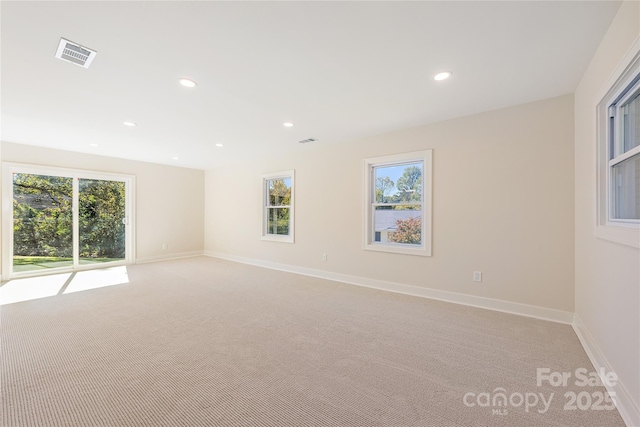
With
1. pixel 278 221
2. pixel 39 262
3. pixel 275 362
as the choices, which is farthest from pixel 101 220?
pixel 275 362

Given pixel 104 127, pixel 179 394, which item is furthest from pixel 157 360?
pixel 104 127

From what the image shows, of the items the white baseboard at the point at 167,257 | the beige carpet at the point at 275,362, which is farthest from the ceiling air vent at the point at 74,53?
the white baseboard at the point at 167,257

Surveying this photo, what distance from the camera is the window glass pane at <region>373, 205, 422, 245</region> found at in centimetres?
401

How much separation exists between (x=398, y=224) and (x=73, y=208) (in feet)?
20.9

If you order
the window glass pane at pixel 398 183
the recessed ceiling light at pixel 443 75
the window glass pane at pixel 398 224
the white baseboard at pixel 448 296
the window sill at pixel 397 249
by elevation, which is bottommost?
the white baseboard at pixel 448 296

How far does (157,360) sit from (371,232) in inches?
129

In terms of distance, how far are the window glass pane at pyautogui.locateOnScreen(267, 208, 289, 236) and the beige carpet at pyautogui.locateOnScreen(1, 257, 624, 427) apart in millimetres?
2295

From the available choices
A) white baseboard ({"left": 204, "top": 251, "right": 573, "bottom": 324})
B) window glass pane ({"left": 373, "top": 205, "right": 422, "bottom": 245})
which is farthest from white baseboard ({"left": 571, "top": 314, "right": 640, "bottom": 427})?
window glass pane ({"left": 373, "top": 205, "right": 422, "bottom": 245})

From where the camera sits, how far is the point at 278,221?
235 inches

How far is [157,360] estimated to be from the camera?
7.07ft

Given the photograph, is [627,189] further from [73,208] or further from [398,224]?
[73,208]

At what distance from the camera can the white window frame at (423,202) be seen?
12.3ft

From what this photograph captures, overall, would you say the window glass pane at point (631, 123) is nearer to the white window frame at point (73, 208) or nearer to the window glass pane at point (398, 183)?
the window glass pane at point (398, 183)

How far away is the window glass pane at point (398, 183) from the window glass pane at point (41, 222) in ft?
20.1
